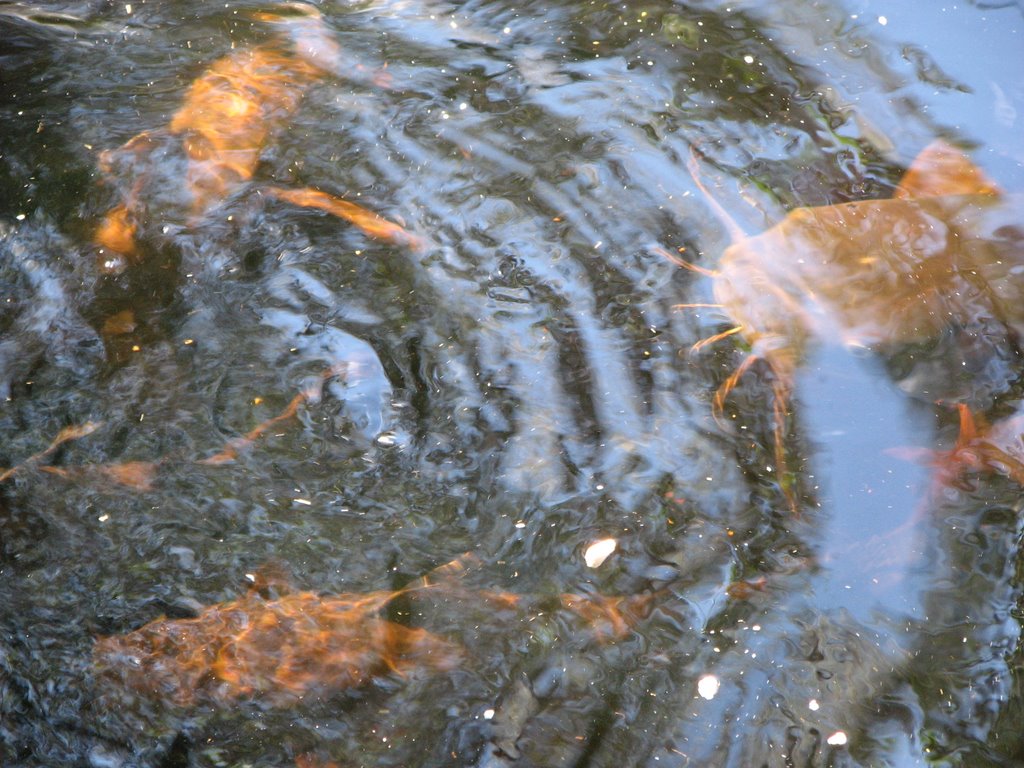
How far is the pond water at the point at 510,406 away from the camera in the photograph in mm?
1866

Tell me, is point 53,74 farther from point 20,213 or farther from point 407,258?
point 407,258

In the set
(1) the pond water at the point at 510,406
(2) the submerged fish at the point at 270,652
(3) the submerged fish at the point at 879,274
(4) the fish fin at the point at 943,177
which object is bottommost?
(2) the submerged fish at the point at 270,652

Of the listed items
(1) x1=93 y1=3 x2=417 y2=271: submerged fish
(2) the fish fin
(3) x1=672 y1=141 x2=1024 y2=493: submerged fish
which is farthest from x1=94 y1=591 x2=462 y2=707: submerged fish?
(2) the fish fin

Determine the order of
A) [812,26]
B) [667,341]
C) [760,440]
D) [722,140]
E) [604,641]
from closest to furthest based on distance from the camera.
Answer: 1. [604,641]
2. [760,440]
3. [667,341]
4. [722,140]
5. [812,26]

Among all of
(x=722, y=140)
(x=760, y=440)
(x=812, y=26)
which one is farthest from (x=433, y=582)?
(x=812, y=26)

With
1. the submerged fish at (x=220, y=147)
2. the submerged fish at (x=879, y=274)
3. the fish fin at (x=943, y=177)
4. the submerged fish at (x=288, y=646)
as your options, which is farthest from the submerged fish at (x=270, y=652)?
the fish fin at (x=943, y=177)

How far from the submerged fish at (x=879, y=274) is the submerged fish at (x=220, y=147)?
3.12ft

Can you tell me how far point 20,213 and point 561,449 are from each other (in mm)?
1756

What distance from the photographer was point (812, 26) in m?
3.07

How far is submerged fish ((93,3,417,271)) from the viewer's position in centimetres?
267

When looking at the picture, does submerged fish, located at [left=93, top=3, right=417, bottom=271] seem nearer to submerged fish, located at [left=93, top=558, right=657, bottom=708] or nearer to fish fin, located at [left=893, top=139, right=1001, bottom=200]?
submerged fish, located at [left=93, top=558, right=657, bottom=708]

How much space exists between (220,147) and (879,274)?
6.33ft

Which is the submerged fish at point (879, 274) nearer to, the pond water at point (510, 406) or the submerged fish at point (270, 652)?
the pond water at point (510, 406)

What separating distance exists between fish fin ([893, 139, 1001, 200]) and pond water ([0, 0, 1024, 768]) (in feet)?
0.13
